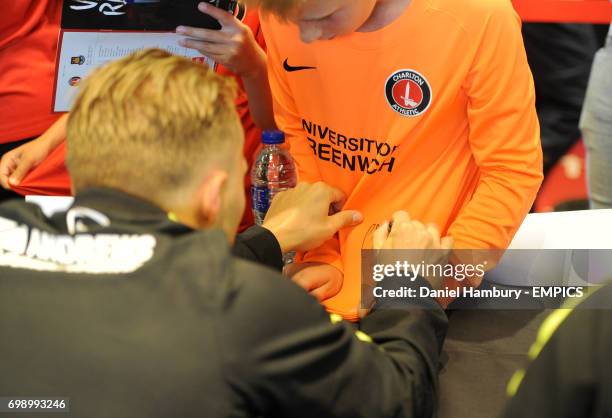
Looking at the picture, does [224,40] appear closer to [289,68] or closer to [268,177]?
[289,68]

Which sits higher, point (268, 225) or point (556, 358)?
point (556, 358)

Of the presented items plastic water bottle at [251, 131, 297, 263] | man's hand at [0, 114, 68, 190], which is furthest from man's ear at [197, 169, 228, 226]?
man's hand at [0, 114, 68, 190]

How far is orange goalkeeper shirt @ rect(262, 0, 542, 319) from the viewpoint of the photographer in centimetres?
137

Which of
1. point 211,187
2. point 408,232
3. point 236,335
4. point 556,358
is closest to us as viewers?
point 556,358

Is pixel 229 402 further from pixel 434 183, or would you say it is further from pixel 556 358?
Result: pixel 434 183

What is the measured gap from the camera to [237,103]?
189 centimetres

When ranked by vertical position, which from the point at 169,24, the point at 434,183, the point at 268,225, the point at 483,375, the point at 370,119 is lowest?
the point at 483,375

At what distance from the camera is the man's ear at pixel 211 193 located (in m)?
0.93

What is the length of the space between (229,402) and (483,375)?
0.72 m

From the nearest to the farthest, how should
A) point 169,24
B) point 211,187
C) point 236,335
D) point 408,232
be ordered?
1. point 236,335
2. point 211,187
3. point 408,232
4. point 169,24

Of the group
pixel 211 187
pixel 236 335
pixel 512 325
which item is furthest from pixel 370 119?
pixel 236 335

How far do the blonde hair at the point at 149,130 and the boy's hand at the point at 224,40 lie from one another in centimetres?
67

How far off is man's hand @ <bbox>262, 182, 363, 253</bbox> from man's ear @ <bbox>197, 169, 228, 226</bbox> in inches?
21.3

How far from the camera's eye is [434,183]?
59.1 inches
